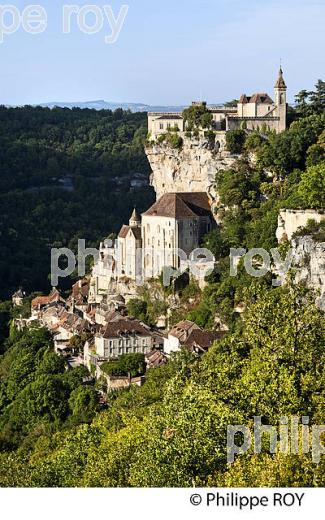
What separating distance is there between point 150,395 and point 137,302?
553 inches

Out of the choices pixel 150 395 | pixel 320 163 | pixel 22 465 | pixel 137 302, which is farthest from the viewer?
pixel 137 302

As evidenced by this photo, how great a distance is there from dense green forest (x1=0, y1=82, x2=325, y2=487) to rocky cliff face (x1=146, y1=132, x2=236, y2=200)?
116 centimetres

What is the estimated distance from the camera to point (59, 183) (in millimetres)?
110000

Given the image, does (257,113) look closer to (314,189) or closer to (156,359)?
(314,189)

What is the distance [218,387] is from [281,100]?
28.4 meters

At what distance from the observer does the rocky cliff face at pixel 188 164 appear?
5369 centimetres

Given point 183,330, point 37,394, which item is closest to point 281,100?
point 183,330

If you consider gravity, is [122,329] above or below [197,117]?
below

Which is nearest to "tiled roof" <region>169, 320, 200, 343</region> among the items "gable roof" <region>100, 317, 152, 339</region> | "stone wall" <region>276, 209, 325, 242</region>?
"gable roof" <region>100, 317, 152, 339</region>

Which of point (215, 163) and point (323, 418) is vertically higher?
point (215, 163)

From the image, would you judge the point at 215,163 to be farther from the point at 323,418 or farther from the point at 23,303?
the point at 323,418

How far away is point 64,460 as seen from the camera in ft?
99.0

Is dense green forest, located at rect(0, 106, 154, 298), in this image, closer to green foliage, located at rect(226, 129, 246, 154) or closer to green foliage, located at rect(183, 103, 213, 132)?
green foliage, located at rect(183, 103, 213, 132)

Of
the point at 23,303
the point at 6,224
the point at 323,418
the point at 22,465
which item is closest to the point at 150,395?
the point at 22,465
